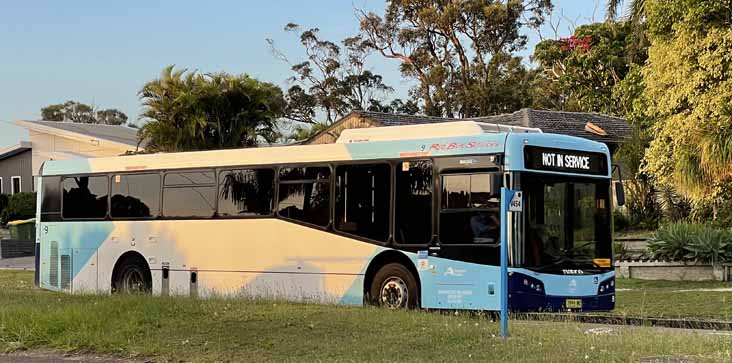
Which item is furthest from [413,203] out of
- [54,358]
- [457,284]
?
[54,358]

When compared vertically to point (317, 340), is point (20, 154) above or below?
above

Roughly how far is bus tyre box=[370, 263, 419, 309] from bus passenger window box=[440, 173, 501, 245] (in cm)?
94

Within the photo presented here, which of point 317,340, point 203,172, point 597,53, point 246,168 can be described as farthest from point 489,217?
point 597,53

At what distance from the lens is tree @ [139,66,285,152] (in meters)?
36.6

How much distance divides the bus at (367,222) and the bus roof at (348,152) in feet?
0.08

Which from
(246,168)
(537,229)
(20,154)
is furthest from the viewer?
(20,154)

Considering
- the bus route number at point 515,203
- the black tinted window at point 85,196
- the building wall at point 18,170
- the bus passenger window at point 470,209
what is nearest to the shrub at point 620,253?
the bus passenger window at point 470,209

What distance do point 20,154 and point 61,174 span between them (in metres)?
33.9

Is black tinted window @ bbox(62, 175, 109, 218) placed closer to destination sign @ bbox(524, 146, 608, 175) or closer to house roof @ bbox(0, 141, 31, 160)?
destination sign @ bbox(524, 146, 608, 175)

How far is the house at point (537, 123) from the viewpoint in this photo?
130 feet

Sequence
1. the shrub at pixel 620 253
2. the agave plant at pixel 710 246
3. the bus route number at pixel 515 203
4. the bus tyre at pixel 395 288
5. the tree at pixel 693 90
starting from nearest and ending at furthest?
the bus route number at pixel 515 203
the bus tyre at pixel 395 288
the tree at pixel 693 90
the agave plant at pixel 710 246
the shrub at pixel 620 253

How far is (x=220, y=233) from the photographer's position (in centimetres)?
1817

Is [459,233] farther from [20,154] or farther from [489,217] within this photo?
[20,154]

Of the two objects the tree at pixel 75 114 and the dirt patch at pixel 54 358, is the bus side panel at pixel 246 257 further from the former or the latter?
the tree at pixel 75 114
